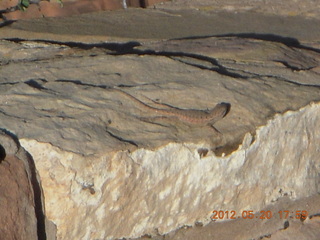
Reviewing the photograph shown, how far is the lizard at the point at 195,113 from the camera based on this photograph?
2.26m

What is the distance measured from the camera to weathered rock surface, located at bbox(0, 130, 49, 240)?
1.85 m

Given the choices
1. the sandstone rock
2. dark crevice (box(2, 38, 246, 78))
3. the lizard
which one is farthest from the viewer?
dark crevice (box(2, 38, 246, 78))

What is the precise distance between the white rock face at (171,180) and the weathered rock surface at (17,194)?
0.11 ft

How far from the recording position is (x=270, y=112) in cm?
236

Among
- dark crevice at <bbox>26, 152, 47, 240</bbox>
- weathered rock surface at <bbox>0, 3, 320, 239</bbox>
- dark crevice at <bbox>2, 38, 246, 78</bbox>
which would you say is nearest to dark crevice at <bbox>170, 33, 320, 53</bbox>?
dark crevice at <bbox>2, 38, 246, 78</bbox>

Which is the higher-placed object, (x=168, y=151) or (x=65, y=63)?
(x=65, y=63)

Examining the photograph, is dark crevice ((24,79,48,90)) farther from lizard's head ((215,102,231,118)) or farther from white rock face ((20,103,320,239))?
lizard's head ((215,102,231,118))

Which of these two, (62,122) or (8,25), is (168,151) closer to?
(62,122)

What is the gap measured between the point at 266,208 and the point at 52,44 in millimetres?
1495

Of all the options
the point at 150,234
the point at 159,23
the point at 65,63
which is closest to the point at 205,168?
the point at 150,234

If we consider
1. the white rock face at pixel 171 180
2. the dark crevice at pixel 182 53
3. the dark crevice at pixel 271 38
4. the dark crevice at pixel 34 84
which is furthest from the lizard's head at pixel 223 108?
the dark crevice at pixel 271 38
